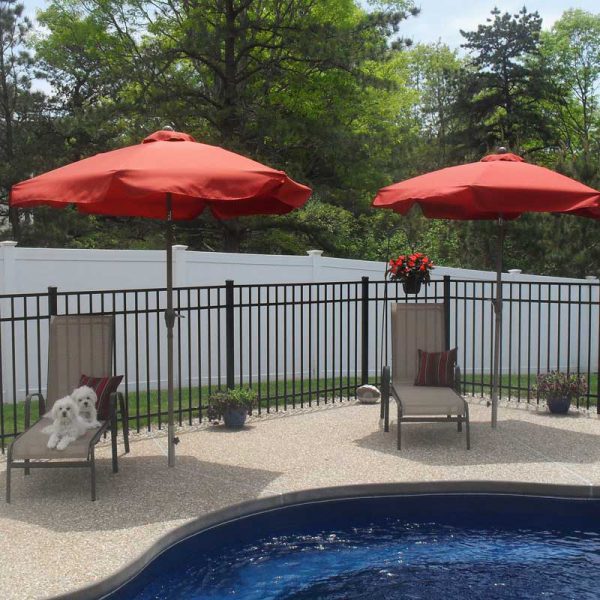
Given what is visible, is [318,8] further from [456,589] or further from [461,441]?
[456,589]

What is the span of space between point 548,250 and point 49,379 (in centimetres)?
1093

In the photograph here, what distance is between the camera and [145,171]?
4.79m

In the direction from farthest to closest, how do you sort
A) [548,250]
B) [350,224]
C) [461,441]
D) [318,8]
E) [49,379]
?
1. [350,224]
2. [318,8]
3. [548,250]
4. [461,441]
5. [49,379]

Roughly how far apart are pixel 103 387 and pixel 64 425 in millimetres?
715

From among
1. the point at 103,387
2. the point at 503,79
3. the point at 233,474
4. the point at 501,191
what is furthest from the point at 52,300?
the point at 503,79

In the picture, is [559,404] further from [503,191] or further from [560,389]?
[503,191]

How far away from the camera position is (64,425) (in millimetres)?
5184

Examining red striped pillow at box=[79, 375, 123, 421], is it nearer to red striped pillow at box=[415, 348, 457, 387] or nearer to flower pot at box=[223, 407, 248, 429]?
flower pot at box=[223, 407, 248, 429]

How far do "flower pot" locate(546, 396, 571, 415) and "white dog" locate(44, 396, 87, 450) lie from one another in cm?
512

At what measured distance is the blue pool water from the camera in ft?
13.4

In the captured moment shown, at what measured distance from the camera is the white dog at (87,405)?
17.7 ft

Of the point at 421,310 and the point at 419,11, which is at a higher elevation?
the point at 419,11

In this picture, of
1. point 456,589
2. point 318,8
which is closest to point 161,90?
point 318,8

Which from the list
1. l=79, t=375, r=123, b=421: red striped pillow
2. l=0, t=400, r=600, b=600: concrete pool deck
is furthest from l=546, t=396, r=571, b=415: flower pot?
l=79, t=375, r=123, b=421: red striped pillow
